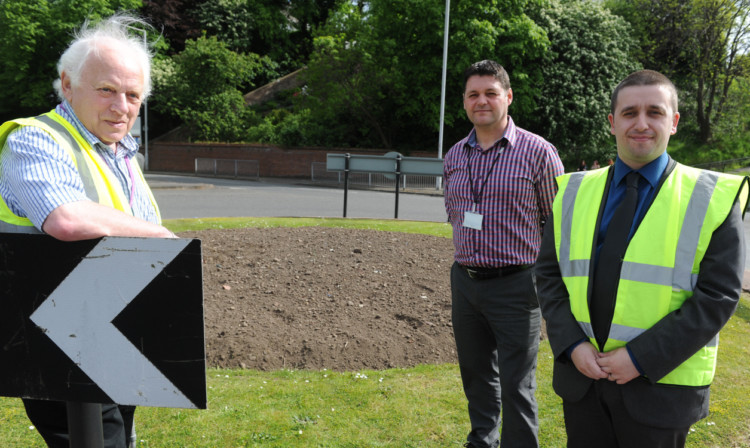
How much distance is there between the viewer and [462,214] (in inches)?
125

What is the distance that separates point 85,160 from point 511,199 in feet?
6.78

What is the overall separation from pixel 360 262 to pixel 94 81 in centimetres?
477

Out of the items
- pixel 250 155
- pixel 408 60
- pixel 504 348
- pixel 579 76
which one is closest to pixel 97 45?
pixel 504 348

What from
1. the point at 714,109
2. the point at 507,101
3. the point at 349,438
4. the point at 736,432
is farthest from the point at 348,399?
the point at 714,109

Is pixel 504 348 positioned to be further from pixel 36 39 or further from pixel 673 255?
pixel 36 39

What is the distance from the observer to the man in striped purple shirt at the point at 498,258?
116 inches

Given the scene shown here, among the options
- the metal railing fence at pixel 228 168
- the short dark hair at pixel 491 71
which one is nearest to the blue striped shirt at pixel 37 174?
the short dark hair at pixel 491 71

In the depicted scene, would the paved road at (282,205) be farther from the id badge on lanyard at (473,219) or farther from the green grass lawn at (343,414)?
the id badge on lanyard at (473,219)

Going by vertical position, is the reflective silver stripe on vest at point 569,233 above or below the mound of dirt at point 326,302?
above

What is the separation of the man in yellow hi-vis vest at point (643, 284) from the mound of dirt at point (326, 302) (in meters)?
2.45

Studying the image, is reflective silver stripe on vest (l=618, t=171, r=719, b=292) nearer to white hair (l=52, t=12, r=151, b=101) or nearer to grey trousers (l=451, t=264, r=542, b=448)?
grey trousers (l=451, t=264, r=542, b=448)

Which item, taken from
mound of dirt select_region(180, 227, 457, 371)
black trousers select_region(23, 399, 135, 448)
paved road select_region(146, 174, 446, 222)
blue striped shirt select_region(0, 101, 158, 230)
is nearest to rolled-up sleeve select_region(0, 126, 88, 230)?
blue striped shirt select_region(0, 101, 158, 230)

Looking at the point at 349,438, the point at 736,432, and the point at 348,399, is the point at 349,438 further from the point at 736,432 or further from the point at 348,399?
the point at 736,432

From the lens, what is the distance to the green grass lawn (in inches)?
130
